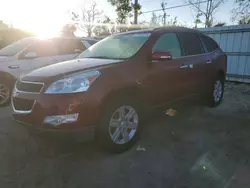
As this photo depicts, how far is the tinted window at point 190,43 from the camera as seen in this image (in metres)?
4.02

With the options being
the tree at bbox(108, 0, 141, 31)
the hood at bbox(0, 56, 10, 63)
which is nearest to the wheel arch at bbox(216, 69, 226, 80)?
the hood at bbox(0, 56, 10, 63)

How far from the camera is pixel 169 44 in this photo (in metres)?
3.76

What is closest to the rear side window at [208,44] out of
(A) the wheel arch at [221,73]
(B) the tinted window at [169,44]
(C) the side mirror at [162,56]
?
(A) the wheel arch at [221,73]

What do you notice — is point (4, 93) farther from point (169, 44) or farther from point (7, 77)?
point (169, 44)

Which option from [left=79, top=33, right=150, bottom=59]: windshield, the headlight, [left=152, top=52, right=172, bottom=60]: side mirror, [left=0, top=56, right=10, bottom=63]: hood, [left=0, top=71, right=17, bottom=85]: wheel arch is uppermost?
[left=79, top=33, right=150, bottom=59]: windshield

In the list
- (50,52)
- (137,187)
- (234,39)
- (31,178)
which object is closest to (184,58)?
(137,187)

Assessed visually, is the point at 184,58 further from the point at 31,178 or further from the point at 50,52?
the point at 50,52

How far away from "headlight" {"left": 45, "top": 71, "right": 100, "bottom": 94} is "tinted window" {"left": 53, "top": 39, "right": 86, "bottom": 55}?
3.82 m

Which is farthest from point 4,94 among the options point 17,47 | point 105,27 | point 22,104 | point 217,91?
point 105,27

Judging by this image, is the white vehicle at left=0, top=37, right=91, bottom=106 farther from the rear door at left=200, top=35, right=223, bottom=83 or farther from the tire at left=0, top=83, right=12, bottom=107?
the rear door at left=200, top=35, right=223, bottom=83

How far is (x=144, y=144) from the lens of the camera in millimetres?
3299

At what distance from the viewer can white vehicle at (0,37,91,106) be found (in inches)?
206

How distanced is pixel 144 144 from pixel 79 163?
101cm

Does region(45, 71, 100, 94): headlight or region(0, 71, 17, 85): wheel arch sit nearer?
region(45, 71, 100, 94): headlight
